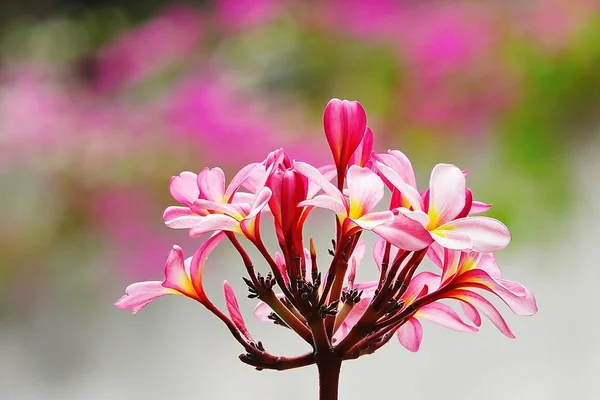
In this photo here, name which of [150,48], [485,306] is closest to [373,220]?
[485,306]

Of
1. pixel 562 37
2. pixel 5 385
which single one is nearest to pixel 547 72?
pixel 562 37

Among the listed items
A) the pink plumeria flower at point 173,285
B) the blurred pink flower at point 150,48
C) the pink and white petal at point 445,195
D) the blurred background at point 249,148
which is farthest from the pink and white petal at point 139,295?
the blurred pink flower at point 150,48

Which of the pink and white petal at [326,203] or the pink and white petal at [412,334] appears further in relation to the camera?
the pink and white petal at [412,334]

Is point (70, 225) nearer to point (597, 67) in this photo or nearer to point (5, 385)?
point (5, 385)

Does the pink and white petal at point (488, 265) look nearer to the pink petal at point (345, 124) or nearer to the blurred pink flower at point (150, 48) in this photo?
the pink petal at point (345, 124)

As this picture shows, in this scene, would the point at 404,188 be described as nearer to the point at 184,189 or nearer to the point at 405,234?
the point at 405,234
